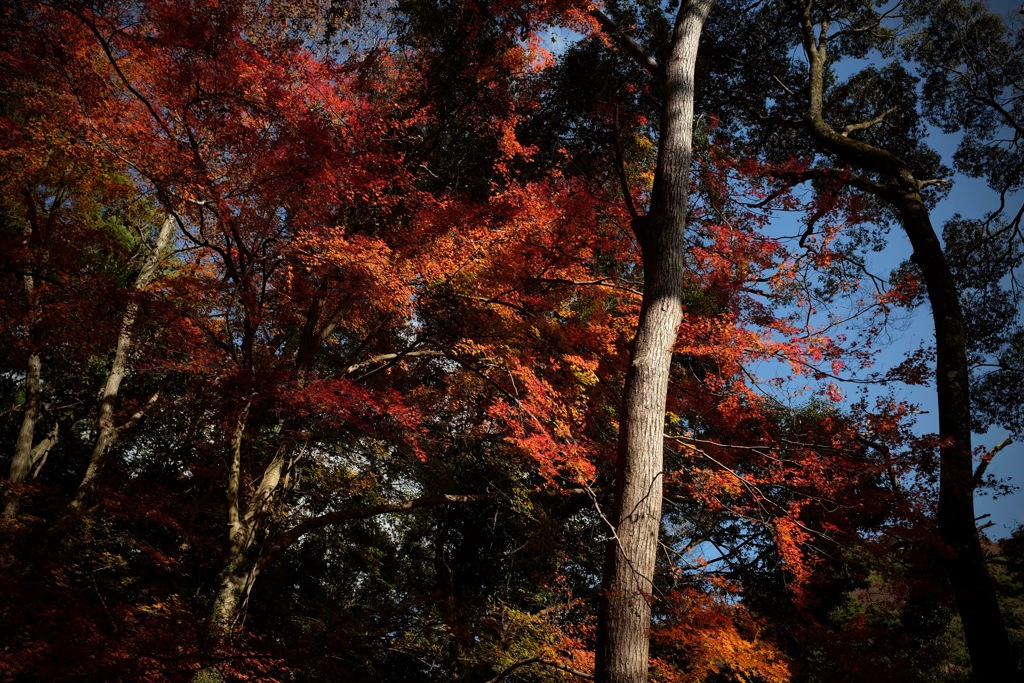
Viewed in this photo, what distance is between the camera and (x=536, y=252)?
8.29 m

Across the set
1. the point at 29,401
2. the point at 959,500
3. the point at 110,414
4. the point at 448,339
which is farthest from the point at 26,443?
the point at 959,500

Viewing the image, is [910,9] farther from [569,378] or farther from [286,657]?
[286,657]

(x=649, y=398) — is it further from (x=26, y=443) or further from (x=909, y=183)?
(x=26, y=443)

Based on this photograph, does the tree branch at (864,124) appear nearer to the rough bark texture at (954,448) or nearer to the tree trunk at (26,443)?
the rough bark texture at (954,448)

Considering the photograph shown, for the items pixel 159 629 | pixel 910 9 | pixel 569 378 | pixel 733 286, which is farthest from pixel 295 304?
pixel 910 9

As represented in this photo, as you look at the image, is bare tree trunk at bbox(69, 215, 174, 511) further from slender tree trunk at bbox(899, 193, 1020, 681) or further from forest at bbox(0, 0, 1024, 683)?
slender tree trunk at bbox(899, 193, 1020, 681)

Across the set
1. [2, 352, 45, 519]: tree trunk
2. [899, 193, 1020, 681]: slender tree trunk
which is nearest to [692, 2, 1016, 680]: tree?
[899, 193, 1020, 681]: slender tree trunk

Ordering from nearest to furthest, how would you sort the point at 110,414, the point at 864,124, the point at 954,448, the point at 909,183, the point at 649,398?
the point at 649,398 → the point at 954,448 → the point at 909,183 → the point at 110,414 → the point at 864,124

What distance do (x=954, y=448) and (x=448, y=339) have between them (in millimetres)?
6960

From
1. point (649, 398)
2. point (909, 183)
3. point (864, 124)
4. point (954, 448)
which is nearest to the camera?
point (649, 398)

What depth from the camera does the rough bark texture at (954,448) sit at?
18.1 ft

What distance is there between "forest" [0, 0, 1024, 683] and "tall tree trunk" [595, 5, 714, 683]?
1034 mm

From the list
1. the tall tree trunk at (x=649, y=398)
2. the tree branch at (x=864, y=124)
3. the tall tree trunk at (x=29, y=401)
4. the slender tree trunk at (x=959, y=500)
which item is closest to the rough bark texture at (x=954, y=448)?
the slender tree trunk at (x=959, y=500)

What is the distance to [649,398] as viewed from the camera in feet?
12.3
